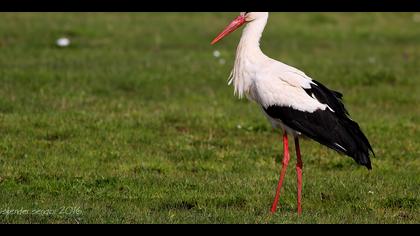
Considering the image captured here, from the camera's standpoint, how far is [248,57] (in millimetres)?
8422

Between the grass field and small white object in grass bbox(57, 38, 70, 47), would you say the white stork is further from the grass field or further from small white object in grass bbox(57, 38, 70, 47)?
small white object in grass bbox(57, 38, 70, 47)

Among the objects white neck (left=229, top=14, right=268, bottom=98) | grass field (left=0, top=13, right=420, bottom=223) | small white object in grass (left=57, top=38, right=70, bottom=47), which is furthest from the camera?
small white object in grass (left=57, top=38, right=70, bottom=47)

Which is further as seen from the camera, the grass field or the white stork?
the grass field

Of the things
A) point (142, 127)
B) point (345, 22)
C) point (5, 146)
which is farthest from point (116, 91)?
point (345, 22)

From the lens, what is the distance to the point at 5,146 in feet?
31.7

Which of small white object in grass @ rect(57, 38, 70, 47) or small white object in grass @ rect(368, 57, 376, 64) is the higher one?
small white object in grass @ rect(57, 38, 70, 47)

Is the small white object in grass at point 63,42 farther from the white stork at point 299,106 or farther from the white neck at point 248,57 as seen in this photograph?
the white stork at point 299,106

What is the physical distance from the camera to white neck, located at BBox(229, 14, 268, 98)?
8.38m

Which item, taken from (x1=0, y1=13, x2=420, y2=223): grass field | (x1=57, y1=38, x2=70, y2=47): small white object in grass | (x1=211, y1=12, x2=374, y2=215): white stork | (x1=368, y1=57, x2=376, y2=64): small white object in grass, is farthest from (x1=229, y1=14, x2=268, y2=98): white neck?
(x1=57, y1=38, x2=70, y2=47): small white object in grass

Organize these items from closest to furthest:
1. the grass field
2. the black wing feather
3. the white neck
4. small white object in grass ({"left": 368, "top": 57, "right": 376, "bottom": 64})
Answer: the black wing feather, the grass field, the white neck, small white object in grass ({"left": 368, "top": 57, "right": 376, "bottom": 64})

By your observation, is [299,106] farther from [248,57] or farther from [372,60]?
[372,60]

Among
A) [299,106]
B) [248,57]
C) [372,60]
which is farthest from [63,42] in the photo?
[299,106]

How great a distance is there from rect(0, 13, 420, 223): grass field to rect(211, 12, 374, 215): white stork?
0.62 metres

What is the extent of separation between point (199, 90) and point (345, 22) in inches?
335
